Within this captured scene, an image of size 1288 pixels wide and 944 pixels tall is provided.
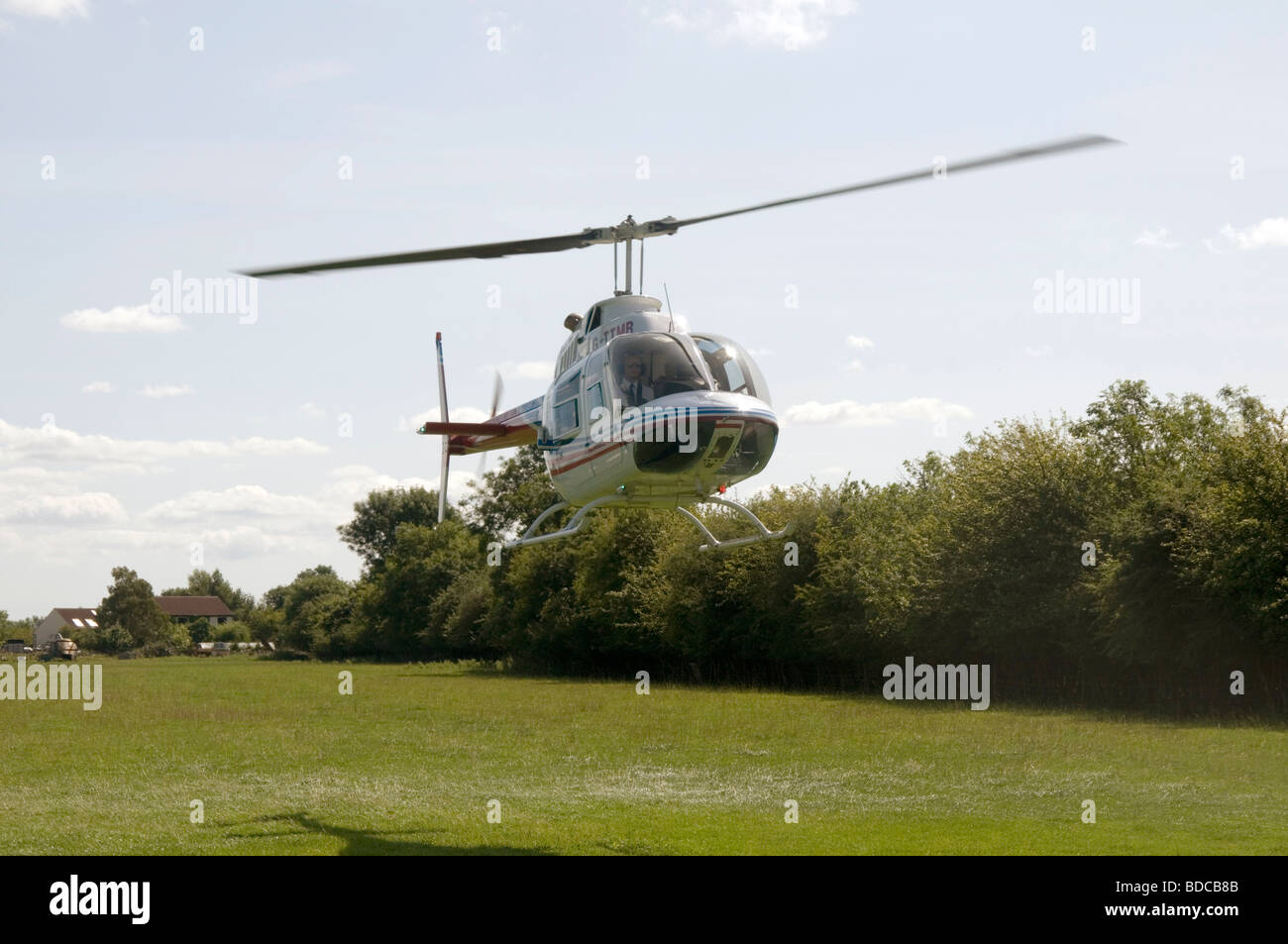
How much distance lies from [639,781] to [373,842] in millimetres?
10277

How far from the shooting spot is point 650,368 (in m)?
17.8

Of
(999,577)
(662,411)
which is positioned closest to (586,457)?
(662,411)

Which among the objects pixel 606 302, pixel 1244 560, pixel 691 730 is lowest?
pixel 691 730

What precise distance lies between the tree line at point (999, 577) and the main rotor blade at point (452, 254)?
17023 mm

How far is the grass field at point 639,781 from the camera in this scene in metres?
25.4

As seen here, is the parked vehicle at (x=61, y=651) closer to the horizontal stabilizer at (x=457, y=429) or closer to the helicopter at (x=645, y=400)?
the horizontal stabilizer at (x=457, y=429)

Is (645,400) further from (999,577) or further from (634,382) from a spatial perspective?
(999,577)

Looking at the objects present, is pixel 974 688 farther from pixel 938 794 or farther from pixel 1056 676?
pixel 938 794

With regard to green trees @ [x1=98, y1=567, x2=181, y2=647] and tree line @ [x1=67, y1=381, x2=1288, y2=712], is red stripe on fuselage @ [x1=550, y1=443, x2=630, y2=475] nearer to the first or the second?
tree line @ [x1=67, y1=381, x2=1288, y2=712]
